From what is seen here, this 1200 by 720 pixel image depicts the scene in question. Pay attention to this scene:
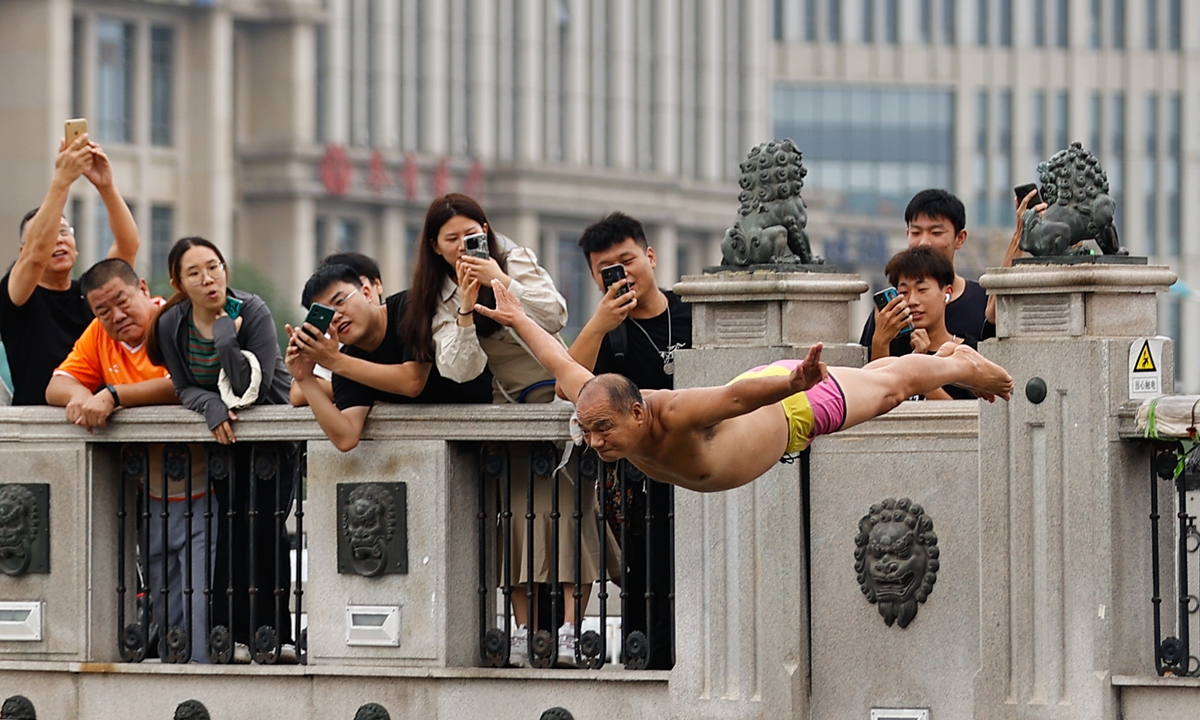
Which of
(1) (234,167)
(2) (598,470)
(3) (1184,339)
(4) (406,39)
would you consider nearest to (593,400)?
(2) (598,470)

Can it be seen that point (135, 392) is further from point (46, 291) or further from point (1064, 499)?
point (1064, 499)

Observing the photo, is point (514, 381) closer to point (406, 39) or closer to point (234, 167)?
point (234, 167)

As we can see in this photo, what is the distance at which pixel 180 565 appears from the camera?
1196 centimetres

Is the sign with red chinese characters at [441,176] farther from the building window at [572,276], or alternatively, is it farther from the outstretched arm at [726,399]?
the outstretched arm at [726,399]

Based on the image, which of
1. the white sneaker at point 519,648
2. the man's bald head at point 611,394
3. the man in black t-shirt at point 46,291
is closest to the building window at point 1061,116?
the man in black t-shirt at point 46,291

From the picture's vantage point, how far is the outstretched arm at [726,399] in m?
9.26

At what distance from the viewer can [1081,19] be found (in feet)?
386

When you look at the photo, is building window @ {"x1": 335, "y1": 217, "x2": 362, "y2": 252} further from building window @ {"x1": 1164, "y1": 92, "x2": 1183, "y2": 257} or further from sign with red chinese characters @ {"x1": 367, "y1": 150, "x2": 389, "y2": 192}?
building window @ {"x1": 1164, "y1": 92, "x2": 1183, "y2": 257}

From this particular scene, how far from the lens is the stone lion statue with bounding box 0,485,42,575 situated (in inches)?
473

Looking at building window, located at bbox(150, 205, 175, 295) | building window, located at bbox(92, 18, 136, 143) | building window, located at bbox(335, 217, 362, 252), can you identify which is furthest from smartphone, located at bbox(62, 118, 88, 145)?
building window, located at bbox(335, 217, 362, 252)

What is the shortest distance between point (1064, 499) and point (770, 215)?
6.18 ft

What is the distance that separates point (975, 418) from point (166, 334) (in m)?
3.90

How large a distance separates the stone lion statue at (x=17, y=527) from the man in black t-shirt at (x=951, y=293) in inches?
168

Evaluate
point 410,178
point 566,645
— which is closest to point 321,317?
point 566,645
